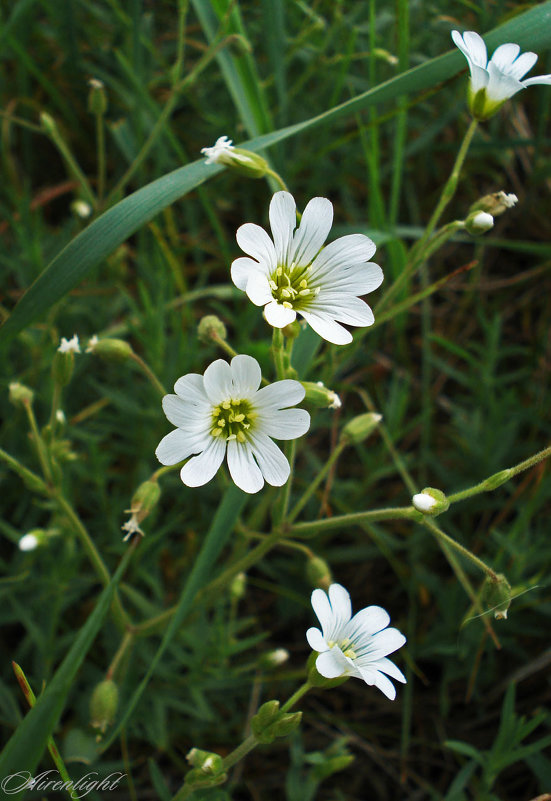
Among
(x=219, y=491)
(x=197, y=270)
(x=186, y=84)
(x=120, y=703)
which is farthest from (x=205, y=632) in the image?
(x=186, y=84)

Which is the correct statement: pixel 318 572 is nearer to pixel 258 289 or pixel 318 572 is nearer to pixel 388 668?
pixel 388 668

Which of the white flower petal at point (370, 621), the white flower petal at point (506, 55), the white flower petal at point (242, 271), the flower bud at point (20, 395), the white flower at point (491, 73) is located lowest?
the white flower petal at point (370, 621)

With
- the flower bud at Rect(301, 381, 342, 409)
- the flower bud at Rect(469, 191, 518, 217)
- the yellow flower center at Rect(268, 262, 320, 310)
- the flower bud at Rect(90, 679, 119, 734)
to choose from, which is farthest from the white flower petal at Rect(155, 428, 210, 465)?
the flower bud at Rect(469, 191, 518, 217)

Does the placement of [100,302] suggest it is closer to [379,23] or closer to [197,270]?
[197,270]

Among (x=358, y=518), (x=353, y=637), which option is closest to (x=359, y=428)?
(x=358, y=518)

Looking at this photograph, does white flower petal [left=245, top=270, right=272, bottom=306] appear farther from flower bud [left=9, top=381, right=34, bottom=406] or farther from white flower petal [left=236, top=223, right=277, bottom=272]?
flower bud [left=9, top=381, right=34, bottom=406]

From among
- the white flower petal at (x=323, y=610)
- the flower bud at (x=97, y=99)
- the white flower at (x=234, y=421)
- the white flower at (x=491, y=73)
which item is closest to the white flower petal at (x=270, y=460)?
the white flower at (x=234, y=421)

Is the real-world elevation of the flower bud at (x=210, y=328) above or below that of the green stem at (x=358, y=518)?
above

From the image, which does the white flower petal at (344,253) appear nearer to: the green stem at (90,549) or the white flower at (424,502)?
the white flower at (424,502)
